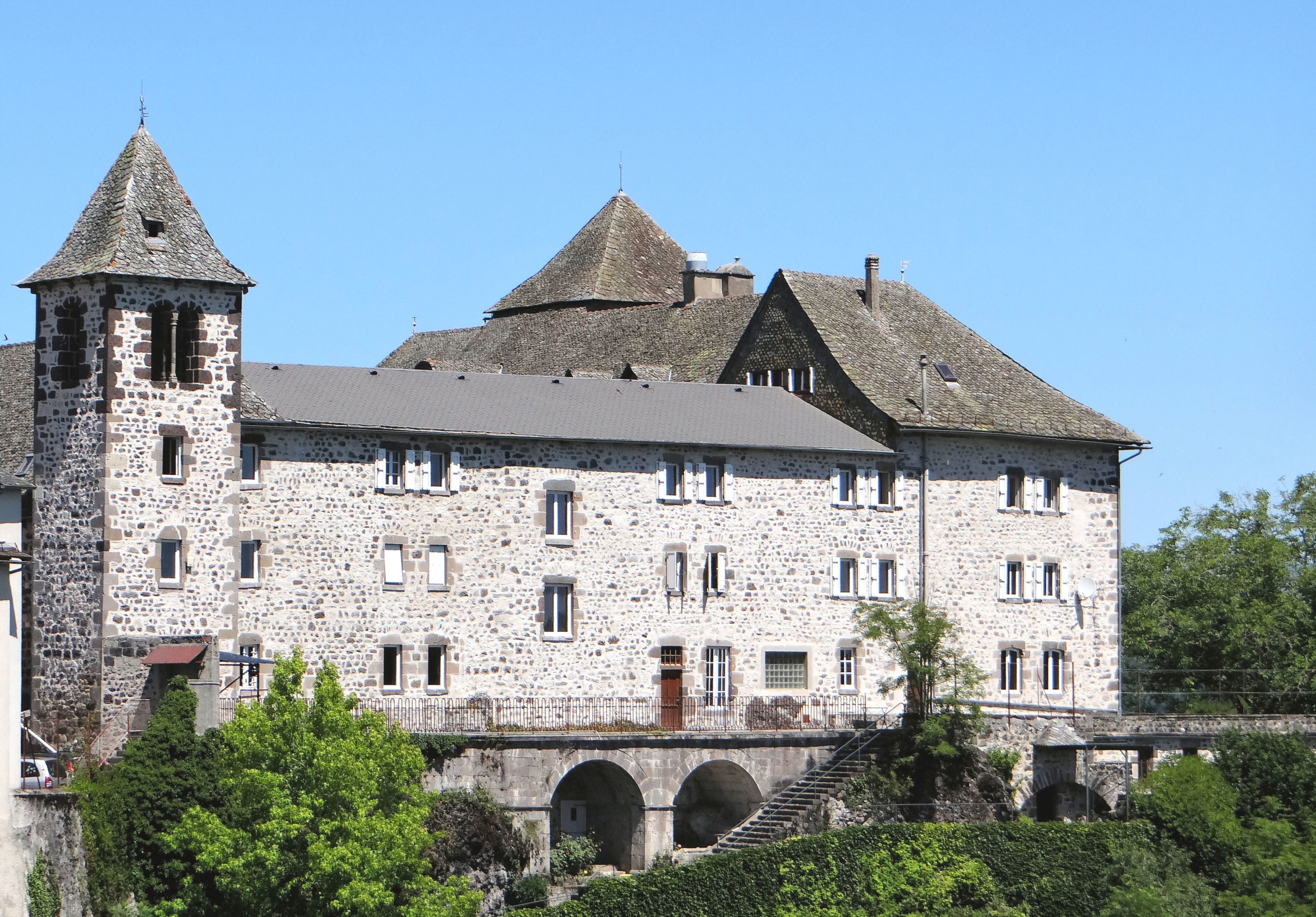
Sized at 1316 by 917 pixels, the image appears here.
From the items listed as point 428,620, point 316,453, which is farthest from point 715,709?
point 316,453

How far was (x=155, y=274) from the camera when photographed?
47938 millimetres

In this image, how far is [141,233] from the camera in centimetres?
4866

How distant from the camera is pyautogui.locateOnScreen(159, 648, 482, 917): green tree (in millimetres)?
43344

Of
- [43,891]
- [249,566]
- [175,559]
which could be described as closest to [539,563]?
[249,566]

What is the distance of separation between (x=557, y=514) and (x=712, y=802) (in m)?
7.47

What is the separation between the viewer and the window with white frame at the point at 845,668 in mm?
57344

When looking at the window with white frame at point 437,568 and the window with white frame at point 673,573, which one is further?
the window with white frame at point 673,573

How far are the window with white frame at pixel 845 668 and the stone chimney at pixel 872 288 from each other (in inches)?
404

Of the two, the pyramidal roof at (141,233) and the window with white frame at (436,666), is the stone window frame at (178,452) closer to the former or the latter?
the pyramidal roof at (141,233)

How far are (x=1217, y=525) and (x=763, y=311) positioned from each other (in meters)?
21.0

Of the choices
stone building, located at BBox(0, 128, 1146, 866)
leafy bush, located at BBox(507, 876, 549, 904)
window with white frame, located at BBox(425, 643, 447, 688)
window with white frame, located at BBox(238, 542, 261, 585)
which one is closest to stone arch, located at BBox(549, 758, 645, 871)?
stone building, located at BBox(0, 128, 1146, 866)

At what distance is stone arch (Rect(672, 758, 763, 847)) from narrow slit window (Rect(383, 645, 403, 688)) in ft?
22.7

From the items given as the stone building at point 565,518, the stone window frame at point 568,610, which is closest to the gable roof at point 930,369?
the stone building at point 565,518

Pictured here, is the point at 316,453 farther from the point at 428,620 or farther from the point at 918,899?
the point at 918,899
